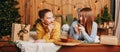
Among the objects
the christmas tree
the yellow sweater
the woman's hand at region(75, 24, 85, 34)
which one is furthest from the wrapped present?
the christmas tree

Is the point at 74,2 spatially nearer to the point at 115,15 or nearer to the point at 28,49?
the point at 115,15

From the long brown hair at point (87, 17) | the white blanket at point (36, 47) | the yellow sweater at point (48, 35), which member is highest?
the long brown hair at point (87, 17)

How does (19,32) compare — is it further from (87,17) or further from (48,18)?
(87,17)

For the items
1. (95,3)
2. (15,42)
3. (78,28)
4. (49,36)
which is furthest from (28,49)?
(95,3)

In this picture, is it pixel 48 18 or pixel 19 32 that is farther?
pixel 48 18

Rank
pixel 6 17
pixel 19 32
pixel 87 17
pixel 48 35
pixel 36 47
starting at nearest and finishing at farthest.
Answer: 1. pixel 36 47
2. pixel 19 32
3. pixel 48 35
4. pixel 87 17
5. pixel 6 17

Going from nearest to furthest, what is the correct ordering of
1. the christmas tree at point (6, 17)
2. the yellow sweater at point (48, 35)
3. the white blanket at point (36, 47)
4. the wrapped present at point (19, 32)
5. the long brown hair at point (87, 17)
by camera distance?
the white blanket at point (36, 47) < the wrapped present at point (19, 32) < the yellow sweater at point (48, 35) < the long brown hair at point (87, 17) < the christmas tree at point (6, 17)

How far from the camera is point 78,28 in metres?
3.20

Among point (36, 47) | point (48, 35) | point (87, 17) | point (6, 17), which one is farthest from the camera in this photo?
point (6, 17)

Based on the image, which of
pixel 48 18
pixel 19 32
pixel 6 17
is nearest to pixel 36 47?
pixel 19 32

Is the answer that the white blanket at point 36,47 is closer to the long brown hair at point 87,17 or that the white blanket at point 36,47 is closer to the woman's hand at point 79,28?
the woman's hand at point 79,28

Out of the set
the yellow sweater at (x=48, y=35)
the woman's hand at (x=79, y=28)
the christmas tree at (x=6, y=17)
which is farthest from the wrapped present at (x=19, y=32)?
the christmas tree at (x=6, y=17)

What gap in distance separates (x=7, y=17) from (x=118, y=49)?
2150mm

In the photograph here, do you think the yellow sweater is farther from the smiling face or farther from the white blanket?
the white blanket
